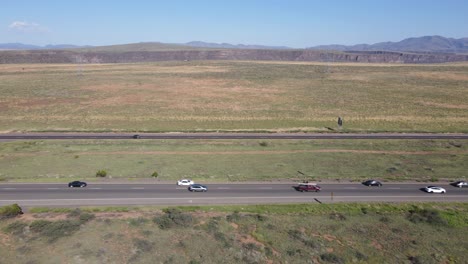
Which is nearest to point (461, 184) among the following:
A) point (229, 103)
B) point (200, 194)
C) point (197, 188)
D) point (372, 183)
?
point (372, 183)

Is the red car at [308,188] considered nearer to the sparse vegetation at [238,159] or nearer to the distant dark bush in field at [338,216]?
the sparse vegetation at [238,159]

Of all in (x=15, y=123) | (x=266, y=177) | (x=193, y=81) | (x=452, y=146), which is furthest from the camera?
(x=193, y=81)

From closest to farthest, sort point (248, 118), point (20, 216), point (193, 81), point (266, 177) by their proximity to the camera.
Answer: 1. point (20, 216)
2. point (266, 177)
3. point (248, 118)
4. point (193, 81)

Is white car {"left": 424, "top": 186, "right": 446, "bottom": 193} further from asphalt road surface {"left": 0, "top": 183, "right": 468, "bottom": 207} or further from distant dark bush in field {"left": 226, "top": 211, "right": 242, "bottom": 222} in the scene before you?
distant dark bush in field {"left": 226, "top": 211, "right": 242, "bottom": 222}

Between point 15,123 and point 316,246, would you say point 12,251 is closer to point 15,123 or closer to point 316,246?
point 316,246

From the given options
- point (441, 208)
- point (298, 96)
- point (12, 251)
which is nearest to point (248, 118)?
point (298, 96)

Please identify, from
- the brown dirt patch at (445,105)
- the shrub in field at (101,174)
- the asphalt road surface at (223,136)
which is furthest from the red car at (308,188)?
the brown dirt patch at (445,105)

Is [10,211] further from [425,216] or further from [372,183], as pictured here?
[425,216]
